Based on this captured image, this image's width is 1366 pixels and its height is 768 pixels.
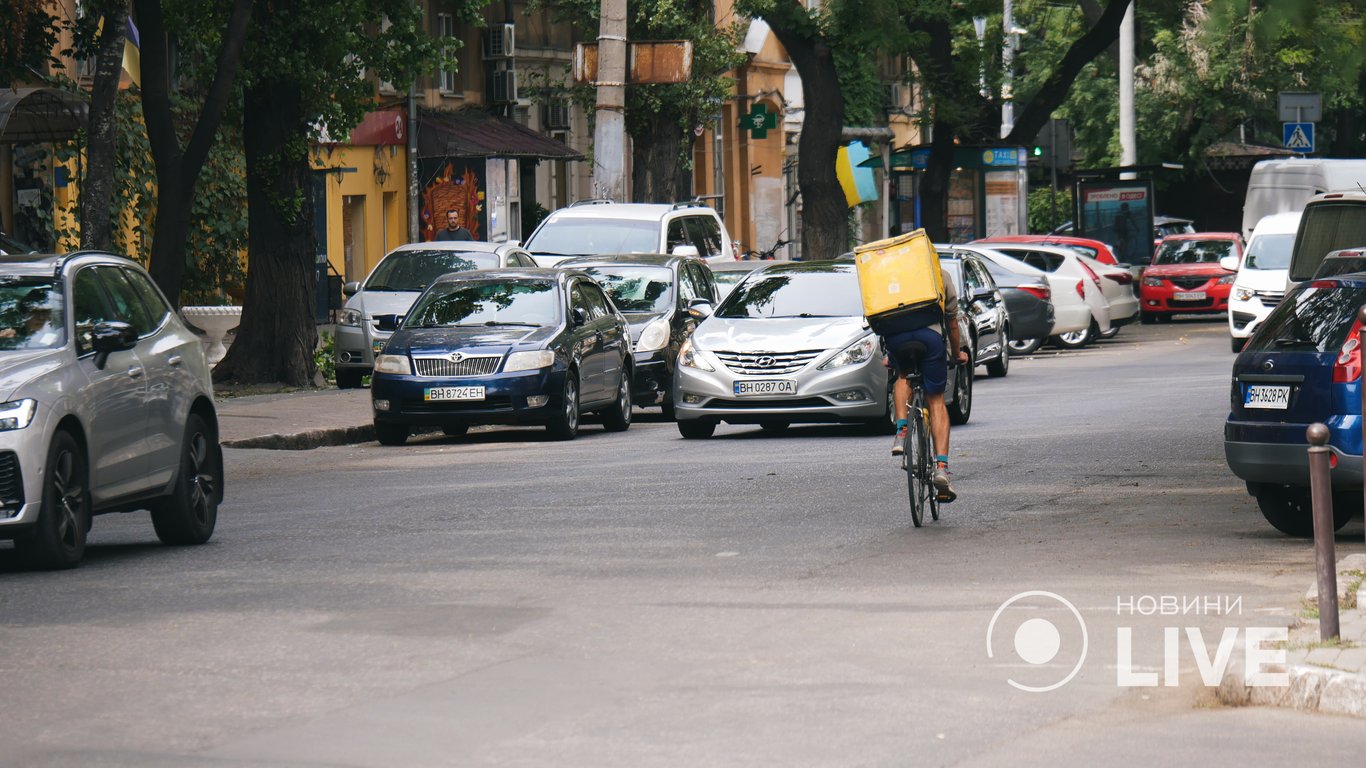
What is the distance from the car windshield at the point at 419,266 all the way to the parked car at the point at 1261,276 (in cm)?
1119

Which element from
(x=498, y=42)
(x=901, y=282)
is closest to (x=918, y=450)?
(x=901, y=282)

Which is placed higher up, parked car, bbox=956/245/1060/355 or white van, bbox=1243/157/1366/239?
white van, bbox=1243/157/1366/239

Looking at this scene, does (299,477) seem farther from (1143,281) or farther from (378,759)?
(1143,281)


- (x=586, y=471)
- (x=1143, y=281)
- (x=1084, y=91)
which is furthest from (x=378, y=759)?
(x=1084, y=91)

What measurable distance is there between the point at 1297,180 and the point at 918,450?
1201 inches

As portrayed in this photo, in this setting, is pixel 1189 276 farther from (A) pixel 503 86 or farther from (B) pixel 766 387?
(B) pixel 766 387

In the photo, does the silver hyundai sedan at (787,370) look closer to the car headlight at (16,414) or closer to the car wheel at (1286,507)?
the car wheel at (1286,507)

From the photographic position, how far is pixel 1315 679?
7770mm

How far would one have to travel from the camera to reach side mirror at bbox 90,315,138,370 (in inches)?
471

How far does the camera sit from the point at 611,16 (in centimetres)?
2852

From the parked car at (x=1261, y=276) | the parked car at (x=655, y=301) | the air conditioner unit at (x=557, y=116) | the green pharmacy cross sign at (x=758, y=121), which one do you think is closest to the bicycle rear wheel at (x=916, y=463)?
the parked car at (x=655, y=301)

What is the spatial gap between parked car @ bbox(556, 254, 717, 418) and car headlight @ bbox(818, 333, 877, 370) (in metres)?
4.05

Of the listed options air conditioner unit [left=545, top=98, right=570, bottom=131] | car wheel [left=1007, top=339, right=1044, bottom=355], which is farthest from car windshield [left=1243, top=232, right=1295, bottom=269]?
air conditioner unit [left=545, top=98, right=570, bottom=131]

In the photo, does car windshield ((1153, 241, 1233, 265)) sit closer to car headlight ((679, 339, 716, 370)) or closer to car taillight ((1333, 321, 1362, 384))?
car headlight ((679, 339, 716, 370))
